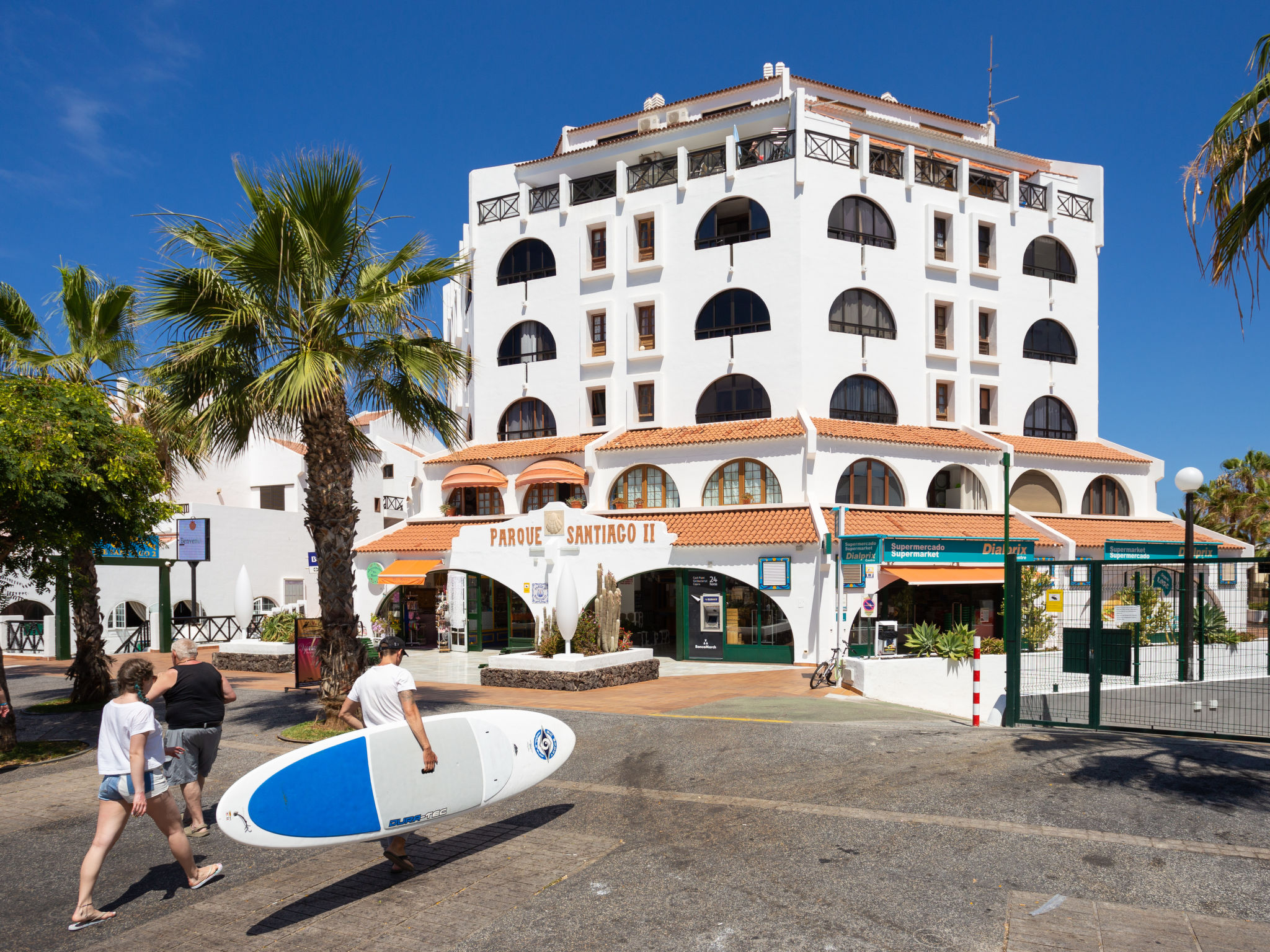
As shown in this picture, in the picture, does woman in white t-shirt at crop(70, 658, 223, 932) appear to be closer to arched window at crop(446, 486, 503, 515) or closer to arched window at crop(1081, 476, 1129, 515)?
arched window at crop(446, 486, 503, 515)

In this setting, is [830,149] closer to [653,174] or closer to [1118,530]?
[653,174]

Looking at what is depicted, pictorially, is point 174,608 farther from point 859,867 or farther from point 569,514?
point 859,867

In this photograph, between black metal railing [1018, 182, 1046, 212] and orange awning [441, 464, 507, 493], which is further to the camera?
black metal railing [1018, 182, 1046, 212]

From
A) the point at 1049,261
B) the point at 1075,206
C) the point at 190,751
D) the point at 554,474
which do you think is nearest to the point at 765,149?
the point at 1049,261

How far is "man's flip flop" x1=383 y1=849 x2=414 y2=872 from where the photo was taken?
23.1 feet

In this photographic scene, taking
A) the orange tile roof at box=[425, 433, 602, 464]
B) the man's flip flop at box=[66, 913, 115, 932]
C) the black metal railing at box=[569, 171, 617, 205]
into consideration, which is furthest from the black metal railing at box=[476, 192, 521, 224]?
the man's flip flop at box=[66, 913, 115, 932]

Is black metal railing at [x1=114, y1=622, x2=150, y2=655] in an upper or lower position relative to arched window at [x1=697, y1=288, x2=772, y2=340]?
lower

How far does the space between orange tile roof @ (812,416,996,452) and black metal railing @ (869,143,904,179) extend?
25.7 feet

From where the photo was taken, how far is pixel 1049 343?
30656 mm

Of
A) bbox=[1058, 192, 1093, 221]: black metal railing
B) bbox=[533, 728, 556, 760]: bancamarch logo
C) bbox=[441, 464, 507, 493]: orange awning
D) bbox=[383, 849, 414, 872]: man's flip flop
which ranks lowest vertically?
bbox=[383, 849, 414, 872]: man's flip flop

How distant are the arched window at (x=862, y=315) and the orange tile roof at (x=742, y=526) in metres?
6.15

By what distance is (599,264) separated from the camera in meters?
30.1

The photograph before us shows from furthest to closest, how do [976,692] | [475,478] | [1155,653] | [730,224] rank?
1. [475,478]
2. [730,224]
3. [976,692]
4. [1155,653]

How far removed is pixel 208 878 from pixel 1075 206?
108ft
